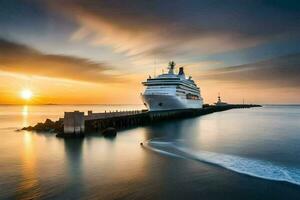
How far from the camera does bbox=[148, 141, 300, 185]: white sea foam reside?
1659cm

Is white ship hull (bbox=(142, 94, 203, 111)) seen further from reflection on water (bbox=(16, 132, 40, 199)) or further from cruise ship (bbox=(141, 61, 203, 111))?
reflection on water (bbox=(16, 132, 40, 199))

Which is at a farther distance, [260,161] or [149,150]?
[149,150]

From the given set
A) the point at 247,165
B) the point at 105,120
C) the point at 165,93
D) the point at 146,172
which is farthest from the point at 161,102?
the point at 146,172

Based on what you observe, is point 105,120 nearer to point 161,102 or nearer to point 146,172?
point 146,172

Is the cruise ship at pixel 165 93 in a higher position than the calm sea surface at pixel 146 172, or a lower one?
higher

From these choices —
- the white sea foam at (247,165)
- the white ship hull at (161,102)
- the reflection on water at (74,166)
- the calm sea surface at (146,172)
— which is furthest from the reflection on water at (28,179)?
the white ship hull at (161,102)

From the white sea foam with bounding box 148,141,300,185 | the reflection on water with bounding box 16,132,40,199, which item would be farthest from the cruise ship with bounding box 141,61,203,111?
the reflection on water with bounding box 16,132,40,199

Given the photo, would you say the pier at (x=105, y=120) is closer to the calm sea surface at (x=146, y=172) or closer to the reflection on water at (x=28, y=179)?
the calm sea surface at (x=146, y=172)

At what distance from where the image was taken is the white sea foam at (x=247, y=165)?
16.6 m

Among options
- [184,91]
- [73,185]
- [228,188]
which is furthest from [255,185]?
[184,91]

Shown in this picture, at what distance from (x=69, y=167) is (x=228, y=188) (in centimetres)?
1042

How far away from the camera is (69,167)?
1916 cm

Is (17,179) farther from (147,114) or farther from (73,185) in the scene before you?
(147,114)

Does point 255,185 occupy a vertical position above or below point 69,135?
below
